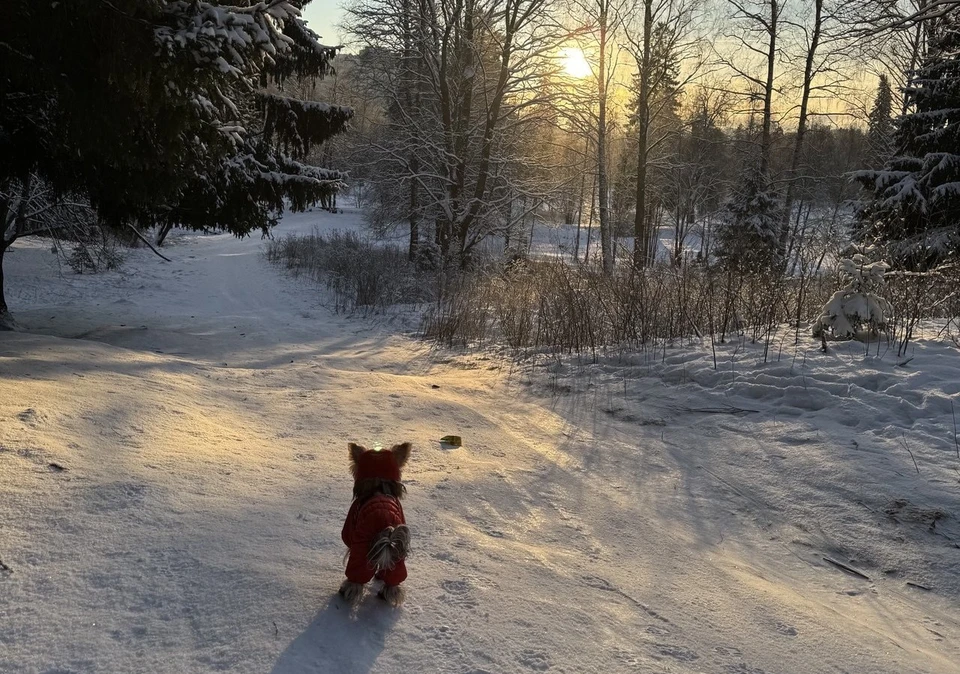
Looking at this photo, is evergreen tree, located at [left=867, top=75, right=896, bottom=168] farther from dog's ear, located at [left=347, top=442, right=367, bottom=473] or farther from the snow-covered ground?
dog's ear, located at [left=347, top=442, right=367, bottom=473]

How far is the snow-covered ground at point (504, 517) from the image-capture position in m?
1.97

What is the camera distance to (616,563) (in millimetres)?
2734

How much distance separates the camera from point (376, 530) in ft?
6.59

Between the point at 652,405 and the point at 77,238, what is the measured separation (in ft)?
46.0

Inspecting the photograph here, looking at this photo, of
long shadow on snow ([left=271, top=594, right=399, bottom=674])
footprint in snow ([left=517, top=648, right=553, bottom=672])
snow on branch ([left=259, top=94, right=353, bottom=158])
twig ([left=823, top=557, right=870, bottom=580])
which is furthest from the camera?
snow on branch ([left=259, top=94, right=353, bottom=158])

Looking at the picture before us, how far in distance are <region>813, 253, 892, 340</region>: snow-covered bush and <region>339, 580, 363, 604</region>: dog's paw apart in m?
5.58

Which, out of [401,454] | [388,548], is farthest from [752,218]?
[388,548]

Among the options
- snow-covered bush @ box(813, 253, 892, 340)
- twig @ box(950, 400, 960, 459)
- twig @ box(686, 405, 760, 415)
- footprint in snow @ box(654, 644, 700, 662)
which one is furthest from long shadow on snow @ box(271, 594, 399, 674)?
snow-covered bush @ box(813, 253, 892, 340)

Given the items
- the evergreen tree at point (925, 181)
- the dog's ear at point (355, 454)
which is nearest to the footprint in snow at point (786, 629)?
the dog's ear at point (355, 454)

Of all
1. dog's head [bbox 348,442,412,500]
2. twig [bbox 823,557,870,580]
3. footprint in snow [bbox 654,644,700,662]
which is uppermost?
dog's head [bbox 348,442,412,500]

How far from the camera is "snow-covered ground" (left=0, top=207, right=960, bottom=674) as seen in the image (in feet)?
6.46

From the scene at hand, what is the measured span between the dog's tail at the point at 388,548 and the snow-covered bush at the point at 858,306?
5481 mm

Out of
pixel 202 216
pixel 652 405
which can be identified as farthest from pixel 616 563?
pixel 202 216

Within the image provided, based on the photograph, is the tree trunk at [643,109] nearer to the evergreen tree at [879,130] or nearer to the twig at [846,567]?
the evergreen tree at [879,130]
